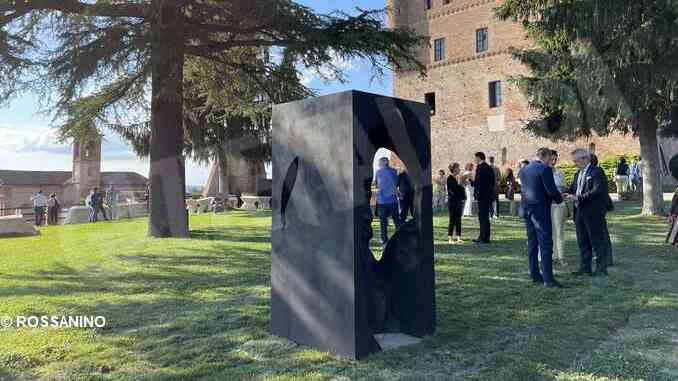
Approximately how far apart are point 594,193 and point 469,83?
1206 inches

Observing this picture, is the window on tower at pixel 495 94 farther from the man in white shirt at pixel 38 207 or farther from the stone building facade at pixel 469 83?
the man in white shirt at pixel 38 207

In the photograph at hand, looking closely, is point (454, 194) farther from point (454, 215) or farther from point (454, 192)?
point (454, 215)

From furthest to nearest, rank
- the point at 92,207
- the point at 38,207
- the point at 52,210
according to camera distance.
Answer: the point at 52,210 < the point at 38,207 < the point at 92,207

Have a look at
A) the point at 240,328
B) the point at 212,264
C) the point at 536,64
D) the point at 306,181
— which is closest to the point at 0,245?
the point at 212,264

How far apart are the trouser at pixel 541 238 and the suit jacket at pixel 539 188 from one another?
0.06 metres

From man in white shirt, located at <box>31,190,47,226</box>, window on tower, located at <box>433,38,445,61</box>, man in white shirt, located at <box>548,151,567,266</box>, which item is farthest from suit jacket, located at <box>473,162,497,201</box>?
window on tower, located at <box>433,38,445,61</box>

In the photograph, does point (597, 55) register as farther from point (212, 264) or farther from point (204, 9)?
point (212, 264)

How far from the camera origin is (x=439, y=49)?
3750cm

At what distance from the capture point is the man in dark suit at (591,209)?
21.9 feet

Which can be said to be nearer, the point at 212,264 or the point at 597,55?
the point at 212,264

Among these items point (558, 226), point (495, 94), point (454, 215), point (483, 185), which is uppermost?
point (495, 94)

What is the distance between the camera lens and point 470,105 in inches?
1410

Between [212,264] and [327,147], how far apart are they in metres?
4.98

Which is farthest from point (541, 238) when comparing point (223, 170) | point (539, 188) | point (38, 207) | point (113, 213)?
point (223, 170)
